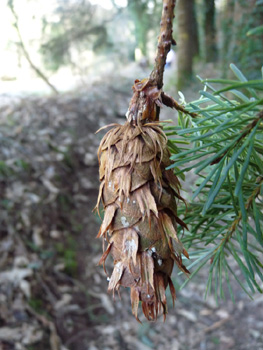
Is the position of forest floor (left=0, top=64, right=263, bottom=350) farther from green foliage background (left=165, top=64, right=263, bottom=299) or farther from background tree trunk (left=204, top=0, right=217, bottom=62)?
background tree trunk (left=204, top=0, right=217, bottom=62)

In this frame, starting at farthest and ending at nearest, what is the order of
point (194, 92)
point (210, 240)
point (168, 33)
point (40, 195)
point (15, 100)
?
1. point (15, 100)
2. point (194, 92)
3. point (40, 195)
4. point (210, 240)
5. point (168, 33)

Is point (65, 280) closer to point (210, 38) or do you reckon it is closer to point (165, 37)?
point (165, 37)

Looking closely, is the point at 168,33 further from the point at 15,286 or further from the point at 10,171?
the point at 10,171

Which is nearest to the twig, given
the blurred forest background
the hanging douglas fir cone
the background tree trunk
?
the hanging douglas fir cone

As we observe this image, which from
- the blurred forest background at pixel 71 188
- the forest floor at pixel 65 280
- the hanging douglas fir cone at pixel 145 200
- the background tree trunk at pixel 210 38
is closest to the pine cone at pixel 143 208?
the hanging douglas fir cone at pixel 145 200

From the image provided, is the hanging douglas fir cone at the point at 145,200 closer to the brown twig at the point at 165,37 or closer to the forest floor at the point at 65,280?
the brown twig at the point at 165,37

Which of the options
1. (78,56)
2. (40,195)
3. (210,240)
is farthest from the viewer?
(78,56)

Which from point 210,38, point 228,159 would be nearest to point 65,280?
point 228,159

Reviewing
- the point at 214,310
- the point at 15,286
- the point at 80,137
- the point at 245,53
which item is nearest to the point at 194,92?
the point at 245,53
